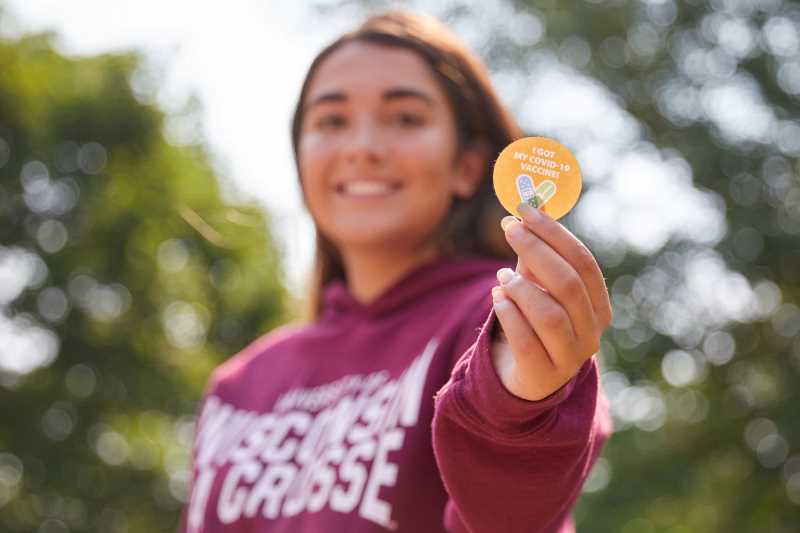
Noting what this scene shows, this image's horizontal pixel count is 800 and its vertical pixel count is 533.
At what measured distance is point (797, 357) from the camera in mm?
10047

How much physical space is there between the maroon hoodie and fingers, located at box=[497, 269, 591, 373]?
7 centimetres

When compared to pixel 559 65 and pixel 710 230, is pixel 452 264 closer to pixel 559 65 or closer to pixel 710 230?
pixel 710 230

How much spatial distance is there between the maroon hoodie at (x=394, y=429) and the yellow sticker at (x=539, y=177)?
169 millimetres

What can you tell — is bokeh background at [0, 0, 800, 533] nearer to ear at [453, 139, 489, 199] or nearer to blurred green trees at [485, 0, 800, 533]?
blurred green trees at [485, 0, 800, 533]

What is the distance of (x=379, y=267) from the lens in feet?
7.16

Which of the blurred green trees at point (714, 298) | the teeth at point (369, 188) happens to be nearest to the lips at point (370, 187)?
the teeth at point (369, 188)

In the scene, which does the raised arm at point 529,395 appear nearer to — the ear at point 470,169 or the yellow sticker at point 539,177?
the yellow sticker at point 539,177

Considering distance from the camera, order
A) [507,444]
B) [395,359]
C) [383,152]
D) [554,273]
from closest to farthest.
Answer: [554,273] → [507,444] → [395,359] → [383,152]

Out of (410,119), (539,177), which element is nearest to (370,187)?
(410,119)

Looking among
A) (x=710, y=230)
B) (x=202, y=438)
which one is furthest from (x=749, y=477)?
(x=202, y=438)

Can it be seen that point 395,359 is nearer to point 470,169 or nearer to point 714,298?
point 470,169

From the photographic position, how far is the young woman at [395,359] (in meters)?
1.21

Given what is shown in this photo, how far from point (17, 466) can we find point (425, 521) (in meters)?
11.1

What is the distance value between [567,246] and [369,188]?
3.61ft
